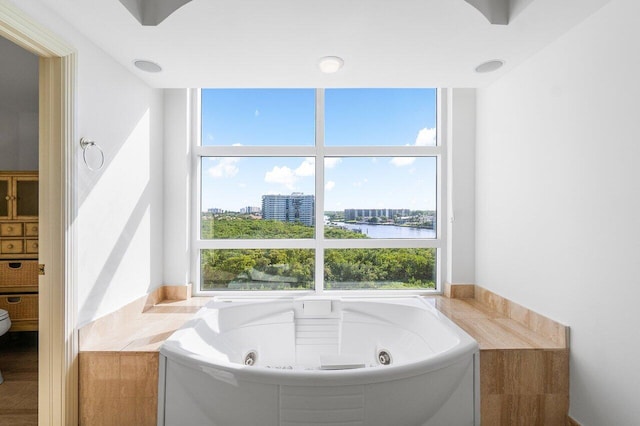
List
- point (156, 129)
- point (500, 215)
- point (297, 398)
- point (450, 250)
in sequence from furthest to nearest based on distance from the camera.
→ point (450, 250) → point (156, 129) → point (500, 215) → point (297, 398)

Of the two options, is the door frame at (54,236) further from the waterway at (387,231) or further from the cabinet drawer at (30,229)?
the waterway at (387,231)

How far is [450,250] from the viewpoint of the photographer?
2502 mm

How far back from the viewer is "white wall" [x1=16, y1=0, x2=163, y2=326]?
158 cm

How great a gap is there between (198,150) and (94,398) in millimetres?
1721

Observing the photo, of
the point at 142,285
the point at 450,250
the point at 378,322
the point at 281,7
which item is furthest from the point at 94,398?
the point at 450,250

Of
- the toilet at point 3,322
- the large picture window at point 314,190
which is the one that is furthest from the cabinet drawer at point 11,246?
the large picture window at point 314,190

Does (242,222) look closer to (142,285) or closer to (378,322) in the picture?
(142,285)

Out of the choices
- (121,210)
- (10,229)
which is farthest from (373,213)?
(10,229)

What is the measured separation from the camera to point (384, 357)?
2072 mm

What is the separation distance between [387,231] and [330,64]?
1.34 metres

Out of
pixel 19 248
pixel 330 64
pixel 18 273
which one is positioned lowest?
pixel 18 273

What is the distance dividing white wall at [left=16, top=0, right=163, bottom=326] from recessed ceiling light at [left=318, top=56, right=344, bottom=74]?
3.91 ft

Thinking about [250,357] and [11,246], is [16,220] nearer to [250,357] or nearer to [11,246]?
[11,246]

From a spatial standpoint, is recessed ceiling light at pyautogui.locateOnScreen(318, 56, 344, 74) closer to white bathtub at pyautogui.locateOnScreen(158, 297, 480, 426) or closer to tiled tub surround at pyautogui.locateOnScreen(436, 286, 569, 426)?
white bathtub at pyautogui.locateOnScreen(158, 297, 480, 426)
